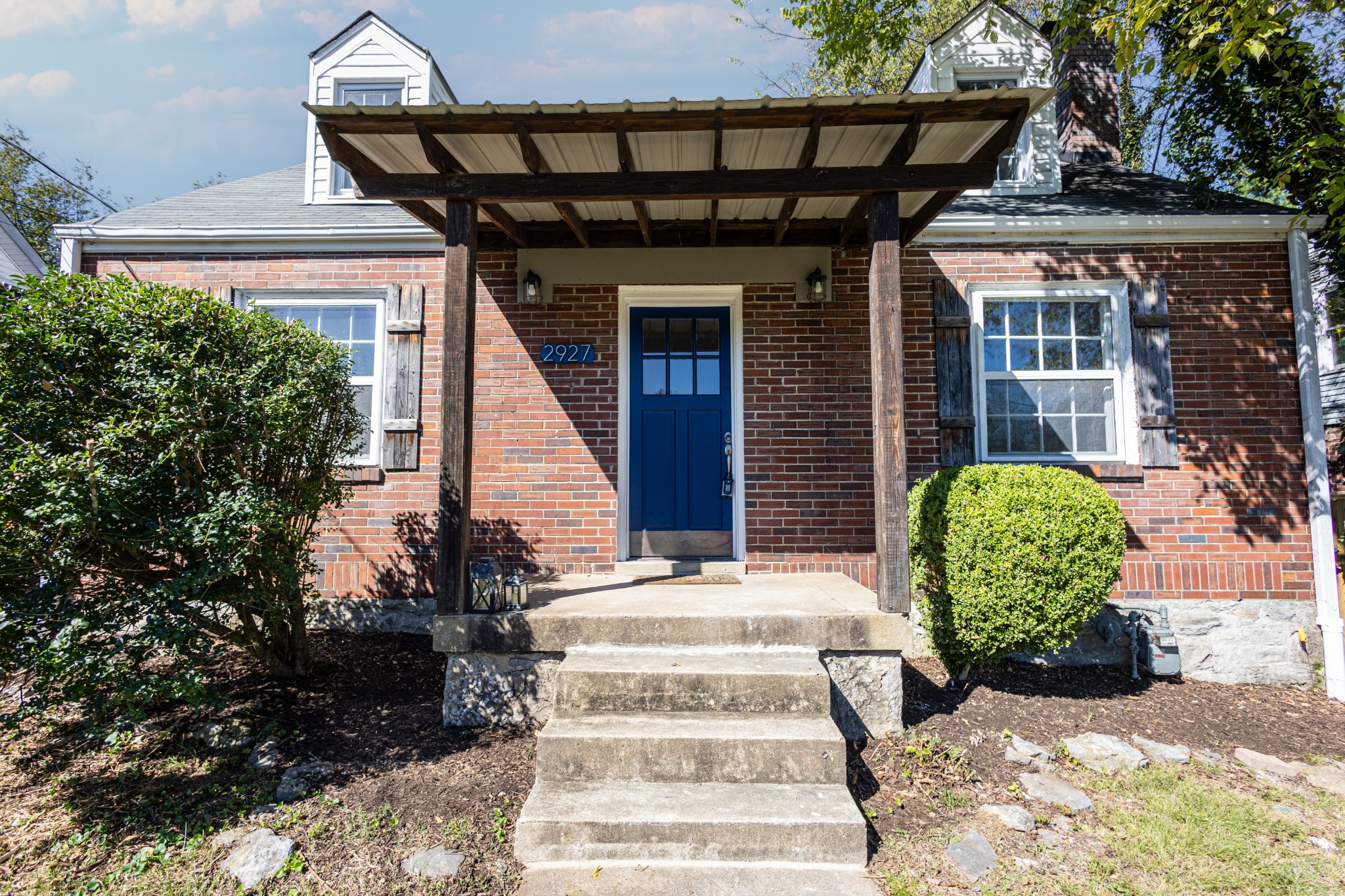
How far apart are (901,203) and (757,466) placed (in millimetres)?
2157

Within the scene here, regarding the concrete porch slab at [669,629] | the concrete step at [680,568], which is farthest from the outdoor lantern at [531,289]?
the concrete porch slab at [669,629]

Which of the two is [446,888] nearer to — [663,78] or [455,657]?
[455,657]

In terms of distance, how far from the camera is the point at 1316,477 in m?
5.07

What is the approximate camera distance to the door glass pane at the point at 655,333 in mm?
5590

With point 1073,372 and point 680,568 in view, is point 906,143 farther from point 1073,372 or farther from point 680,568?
point 680,568

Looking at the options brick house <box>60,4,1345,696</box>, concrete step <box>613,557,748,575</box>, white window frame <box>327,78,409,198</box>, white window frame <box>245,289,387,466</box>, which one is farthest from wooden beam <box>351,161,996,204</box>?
white window frame <box>327,78,409,198</box>

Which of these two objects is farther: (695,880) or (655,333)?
(655,333)

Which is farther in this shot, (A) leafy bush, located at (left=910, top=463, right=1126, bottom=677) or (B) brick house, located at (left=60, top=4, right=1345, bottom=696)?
(B) brick house, located at (left=60, top=4, right=1345, bottom=696)

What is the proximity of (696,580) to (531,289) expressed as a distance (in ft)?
8.45

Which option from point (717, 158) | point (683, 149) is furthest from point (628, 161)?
point (717, 158)

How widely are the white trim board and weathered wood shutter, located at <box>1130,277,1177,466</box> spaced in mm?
3126

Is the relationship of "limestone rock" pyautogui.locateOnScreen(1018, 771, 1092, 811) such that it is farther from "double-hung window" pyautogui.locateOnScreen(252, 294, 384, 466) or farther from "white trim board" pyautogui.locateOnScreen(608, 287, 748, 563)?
"double-hung window" pyautogui.locateOnScreen(252, 294, 384, 466)

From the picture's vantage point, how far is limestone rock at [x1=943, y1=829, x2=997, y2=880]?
260 centimetres

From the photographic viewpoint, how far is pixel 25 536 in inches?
110
